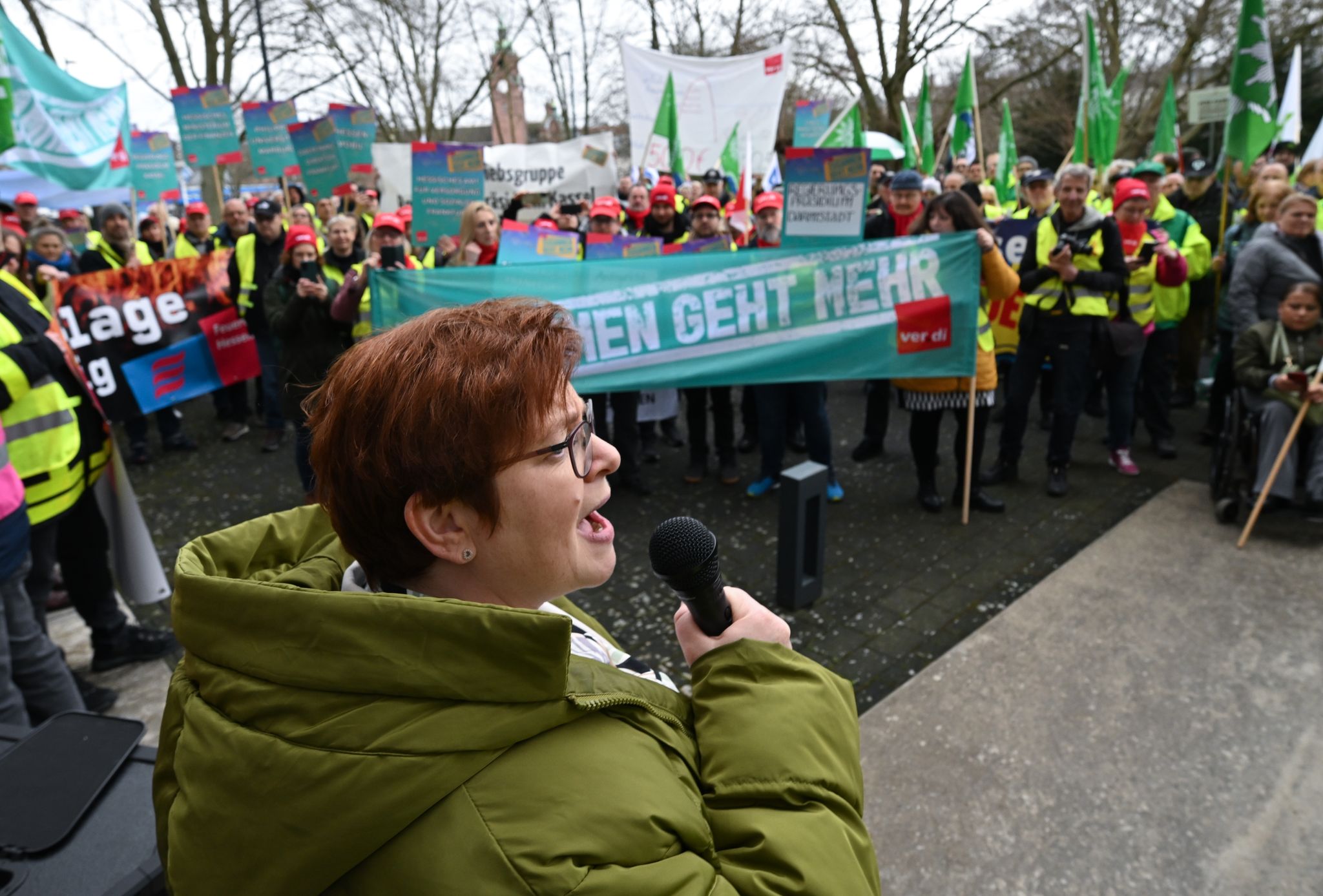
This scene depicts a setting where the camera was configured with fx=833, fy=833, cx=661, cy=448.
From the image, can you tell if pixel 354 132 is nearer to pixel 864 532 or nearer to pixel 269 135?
pixel 269 135

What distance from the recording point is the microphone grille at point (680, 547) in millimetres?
1377

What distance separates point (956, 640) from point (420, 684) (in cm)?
346

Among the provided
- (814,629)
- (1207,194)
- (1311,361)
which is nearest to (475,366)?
(814,629)

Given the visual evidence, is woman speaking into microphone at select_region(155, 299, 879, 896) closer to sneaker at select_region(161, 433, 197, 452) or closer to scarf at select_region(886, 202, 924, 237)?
scarf at select_region(886, 202, 924, 237)

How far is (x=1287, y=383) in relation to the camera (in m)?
4.77

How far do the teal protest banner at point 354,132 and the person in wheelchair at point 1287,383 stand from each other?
902 centimetres

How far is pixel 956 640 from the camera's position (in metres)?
3.89

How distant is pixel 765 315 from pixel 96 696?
4.05m

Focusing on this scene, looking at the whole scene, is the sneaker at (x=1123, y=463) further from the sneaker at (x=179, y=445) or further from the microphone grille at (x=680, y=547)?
the sneaker at (x=179, y=445)

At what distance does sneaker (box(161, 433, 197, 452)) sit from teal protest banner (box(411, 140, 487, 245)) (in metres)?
3.02

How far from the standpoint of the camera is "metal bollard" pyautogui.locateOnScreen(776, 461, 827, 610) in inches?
156

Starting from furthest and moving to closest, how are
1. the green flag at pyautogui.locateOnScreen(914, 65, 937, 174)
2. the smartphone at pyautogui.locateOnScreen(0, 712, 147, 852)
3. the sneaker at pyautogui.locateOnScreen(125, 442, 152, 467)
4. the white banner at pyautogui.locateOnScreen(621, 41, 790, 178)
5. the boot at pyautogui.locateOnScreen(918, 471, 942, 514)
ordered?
the green flag at pyautogui.locateOnScreen(914, 65, 937, 174)
the white banner at pyautogui.locateOnScreen(621, 41, 790, 178)
the sneaker at pyautogui.locateOnScreen(125, 442, 152, 467)
the boot at pyautogui.locateOnScreen(918, 471, 942, 514)
the smartphone at pyautogui.locateOnScreen(0, 712, 147, 852)

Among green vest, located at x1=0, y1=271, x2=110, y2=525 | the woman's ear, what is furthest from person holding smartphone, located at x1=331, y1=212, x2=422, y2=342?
the woman's ear

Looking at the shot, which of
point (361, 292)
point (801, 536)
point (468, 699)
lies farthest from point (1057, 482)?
point (468, 699)
